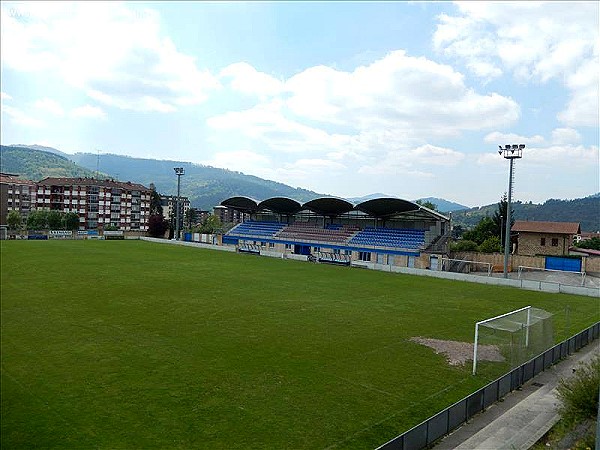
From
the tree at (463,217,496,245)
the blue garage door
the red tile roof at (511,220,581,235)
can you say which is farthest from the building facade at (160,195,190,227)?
the blue garage door

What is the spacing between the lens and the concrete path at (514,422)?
971 centimetres

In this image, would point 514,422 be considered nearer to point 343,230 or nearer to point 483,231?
point 343,230

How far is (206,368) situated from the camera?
1272 centimetres

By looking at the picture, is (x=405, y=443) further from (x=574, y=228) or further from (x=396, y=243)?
(x=574, y=228)

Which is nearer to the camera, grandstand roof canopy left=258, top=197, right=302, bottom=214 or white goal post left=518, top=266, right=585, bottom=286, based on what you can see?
white goal post left=518, top=266, right=585, bottom=286

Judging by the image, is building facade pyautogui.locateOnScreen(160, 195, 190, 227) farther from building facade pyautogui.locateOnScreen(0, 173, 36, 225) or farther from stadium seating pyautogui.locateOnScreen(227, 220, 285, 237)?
building facade pyautogui.locateOnScreen(0, 173, 36, 225)

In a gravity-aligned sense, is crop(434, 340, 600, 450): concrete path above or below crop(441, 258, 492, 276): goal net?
below

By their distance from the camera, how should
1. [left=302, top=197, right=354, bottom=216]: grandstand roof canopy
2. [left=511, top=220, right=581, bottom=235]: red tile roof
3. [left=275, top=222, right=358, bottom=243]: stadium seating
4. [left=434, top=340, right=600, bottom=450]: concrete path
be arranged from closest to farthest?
[left=434, top=340, right=600, bottom=450]: concrete path, [left=511, top=220, right=581, bottom=235]: red tile roof, [left=275, top=222, right=358, bottom=243]: stadium seating, [left=302, top=197, right=354, bottom=216]: grandstand roof canopy

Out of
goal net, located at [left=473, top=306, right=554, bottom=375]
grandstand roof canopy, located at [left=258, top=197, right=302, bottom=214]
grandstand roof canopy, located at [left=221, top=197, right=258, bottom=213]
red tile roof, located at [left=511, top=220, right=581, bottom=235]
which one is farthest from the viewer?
grandstand roof canopy, located at [left=221, top=197, right=258, bottom=213]

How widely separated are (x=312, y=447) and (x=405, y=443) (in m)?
1.65

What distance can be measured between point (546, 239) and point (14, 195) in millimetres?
59020

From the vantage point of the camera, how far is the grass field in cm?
556

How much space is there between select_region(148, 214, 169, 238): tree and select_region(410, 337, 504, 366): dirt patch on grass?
2277 inches

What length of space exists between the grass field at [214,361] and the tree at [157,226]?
44003mm
